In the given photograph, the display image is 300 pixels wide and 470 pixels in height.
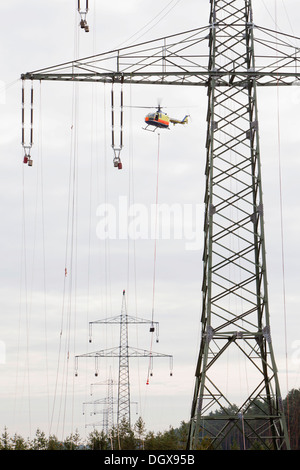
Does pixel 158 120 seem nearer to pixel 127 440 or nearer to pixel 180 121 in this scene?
pixel 180 121

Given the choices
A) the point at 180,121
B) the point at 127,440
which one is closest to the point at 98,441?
the point at 127,440

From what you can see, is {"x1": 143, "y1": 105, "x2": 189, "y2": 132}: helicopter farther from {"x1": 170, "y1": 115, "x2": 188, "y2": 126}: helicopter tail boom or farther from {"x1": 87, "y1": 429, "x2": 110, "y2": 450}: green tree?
{"x1": 87, "y1": 429, "x2": 110, "y2": 450}: green tree

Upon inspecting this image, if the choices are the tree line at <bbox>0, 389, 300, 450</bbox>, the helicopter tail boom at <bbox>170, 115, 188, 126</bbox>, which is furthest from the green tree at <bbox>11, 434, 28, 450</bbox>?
the helicopter tail boom at <bbox>170, 115, 188, 126</bbox>

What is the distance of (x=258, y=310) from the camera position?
2927cm

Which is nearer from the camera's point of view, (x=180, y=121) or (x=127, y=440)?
(x=180, y=121)

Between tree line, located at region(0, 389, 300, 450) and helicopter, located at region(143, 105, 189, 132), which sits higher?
helicopter, located at region(143, 105, 189, 132)

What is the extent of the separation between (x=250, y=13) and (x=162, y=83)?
220 inches

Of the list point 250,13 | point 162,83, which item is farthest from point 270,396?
point 250,13

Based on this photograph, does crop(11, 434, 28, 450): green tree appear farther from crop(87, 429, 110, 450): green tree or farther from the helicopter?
the helicopter

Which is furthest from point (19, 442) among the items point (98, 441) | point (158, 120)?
point (158, 120)

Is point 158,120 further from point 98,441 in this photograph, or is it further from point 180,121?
point 98,441

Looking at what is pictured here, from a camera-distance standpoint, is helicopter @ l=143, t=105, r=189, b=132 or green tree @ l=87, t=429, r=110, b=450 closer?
helicopter @ l=143, t=105, r=189, b=132

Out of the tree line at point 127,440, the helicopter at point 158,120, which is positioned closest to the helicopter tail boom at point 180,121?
the helicopter at point 158,120

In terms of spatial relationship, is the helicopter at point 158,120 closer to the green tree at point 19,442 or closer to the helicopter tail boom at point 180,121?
the helicopter tail boom at point 180,121
